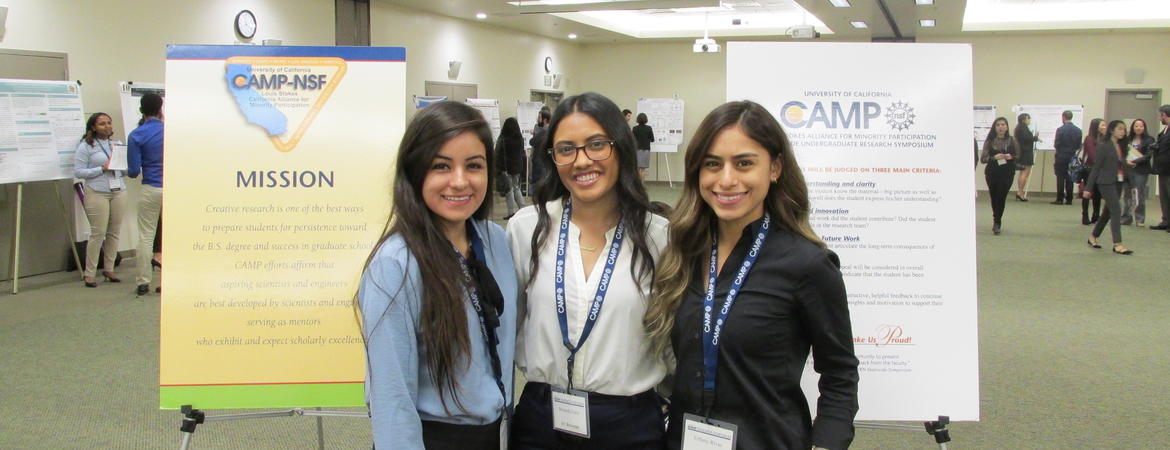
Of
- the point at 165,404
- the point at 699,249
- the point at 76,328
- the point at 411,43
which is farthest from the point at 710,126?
the point at 411,43

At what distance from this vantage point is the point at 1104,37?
14.2 m

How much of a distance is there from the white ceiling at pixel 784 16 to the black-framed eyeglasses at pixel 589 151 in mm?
8882

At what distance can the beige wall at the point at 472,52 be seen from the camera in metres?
11.5

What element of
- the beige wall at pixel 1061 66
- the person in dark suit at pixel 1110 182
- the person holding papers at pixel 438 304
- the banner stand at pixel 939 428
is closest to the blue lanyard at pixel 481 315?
the person holding papers at pixel 438 304

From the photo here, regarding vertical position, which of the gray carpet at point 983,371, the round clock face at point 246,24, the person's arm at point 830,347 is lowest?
the gray carpet at point 983,371

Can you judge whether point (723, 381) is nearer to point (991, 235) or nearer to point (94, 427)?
point (94, 427)

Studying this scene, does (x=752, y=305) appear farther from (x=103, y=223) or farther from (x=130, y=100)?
(x=130, y=100)

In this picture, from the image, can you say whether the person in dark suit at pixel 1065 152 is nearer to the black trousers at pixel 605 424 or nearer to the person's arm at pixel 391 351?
the black trousers at pixel 605 424

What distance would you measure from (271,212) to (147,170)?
4665mm

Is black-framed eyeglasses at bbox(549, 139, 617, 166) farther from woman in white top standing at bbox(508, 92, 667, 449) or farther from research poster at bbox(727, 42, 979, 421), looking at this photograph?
research poster at bbox(727, 42, 979, 421)

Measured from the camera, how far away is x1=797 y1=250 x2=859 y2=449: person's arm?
1.57m

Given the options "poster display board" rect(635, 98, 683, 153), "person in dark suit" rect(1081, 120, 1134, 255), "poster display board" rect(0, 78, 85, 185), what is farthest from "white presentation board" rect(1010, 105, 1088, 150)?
"poster display board" rect(0, 78, 85, 185)

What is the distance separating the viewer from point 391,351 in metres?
1.44

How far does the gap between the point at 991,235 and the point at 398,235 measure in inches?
378
